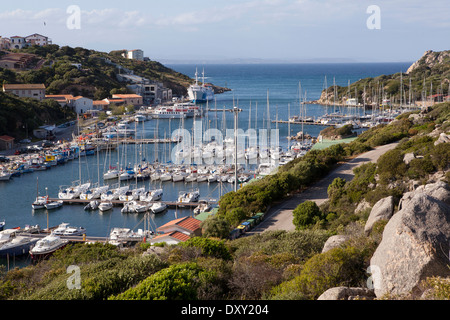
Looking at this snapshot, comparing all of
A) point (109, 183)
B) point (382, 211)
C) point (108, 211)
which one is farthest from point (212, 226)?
point (109, 183)

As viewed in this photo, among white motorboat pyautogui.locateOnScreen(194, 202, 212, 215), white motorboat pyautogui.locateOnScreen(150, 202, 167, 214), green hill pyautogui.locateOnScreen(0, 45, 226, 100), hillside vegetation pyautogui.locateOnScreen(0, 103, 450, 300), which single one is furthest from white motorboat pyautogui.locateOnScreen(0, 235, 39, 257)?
green hill pyautogui.locateOnScreen(0, 45, 226, 100)

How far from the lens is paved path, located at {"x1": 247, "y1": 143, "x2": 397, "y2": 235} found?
16.3m

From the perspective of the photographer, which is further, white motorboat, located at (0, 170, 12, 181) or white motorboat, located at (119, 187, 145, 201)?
white motorboat, located at (0, 170, 12, 181)

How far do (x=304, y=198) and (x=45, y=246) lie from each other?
36.9 feet

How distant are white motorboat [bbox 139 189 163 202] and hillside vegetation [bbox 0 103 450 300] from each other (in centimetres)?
908

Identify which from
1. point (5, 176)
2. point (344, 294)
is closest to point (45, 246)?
point (5, 176)

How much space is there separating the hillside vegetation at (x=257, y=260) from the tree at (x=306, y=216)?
3cm

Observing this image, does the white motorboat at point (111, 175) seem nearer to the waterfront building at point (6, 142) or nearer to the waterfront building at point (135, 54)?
the waterfront building at point (6, 142)

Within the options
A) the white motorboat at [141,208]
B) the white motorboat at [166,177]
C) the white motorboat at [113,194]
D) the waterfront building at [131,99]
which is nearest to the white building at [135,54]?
the waterfront building at [131,99]

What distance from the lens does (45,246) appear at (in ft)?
63.8

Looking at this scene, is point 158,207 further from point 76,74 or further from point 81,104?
point 76,74

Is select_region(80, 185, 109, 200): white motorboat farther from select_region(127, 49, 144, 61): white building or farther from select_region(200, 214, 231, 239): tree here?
select_region(127, 49, 144, 61): white building

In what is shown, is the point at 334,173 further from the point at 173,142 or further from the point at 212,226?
the point at 173,142
